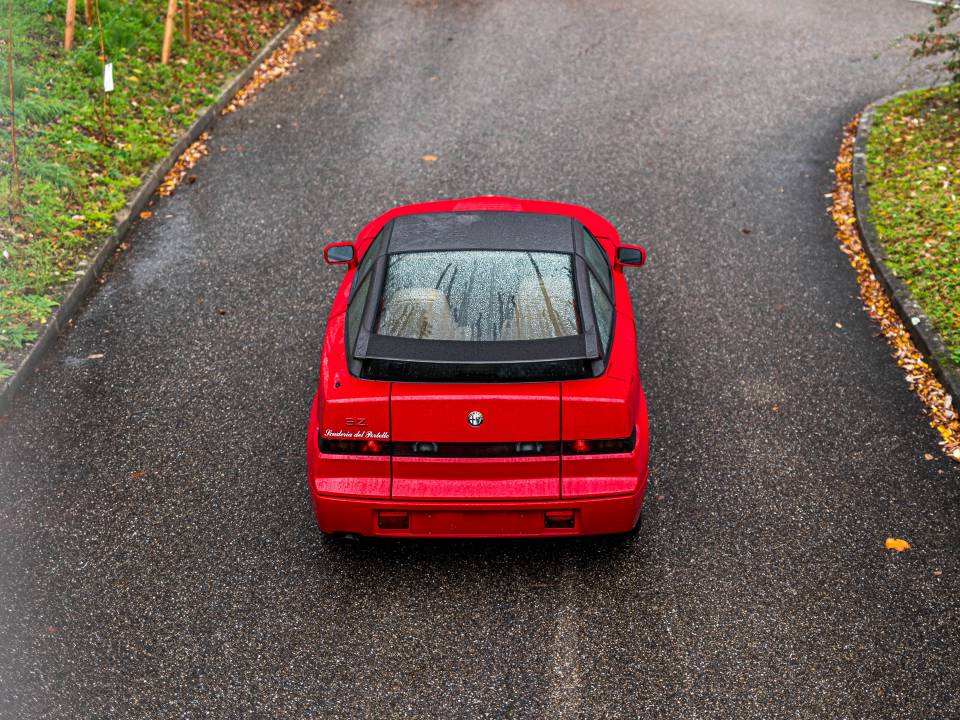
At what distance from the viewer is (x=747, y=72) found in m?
12.3

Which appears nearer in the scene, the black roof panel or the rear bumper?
the rear bumper

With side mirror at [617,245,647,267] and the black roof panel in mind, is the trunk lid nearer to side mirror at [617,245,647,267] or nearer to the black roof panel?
the black roof panel

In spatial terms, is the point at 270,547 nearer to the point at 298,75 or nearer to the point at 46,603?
the point at 46,603

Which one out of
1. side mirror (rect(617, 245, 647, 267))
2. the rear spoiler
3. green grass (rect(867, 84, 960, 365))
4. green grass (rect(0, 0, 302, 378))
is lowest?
green grass (rect(867, 84, 960, 365))

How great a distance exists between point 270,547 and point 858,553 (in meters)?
3.14

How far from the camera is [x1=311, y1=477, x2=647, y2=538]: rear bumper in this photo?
4.47m

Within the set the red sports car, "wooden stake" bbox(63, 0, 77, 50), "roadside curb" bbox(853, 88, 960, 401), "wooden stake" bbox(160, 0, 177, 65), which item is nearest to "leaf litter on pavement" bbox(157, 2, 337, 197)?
"wooden stake" bbox(160, 0, 177, 65)

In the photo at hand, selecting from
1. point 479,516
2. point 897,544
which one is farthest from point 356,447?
point 897,544

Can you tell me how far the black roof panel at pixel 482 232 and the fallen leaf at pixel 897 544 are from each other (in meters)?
2.33

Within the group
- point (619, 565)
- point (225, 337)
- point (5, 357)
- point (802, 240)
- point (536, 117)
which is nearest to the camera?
point (619, 565)

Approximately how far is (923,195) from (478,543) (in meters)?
6.05

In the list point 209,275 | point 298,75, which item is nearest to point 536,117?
point 298,75

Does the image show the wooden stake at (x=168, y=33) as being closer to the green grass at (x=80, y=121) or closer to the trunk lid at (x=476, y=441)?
the green grass at (x=80, y=121)

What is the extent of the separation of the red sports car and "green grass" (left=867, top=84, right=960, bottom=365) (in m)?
3.38
